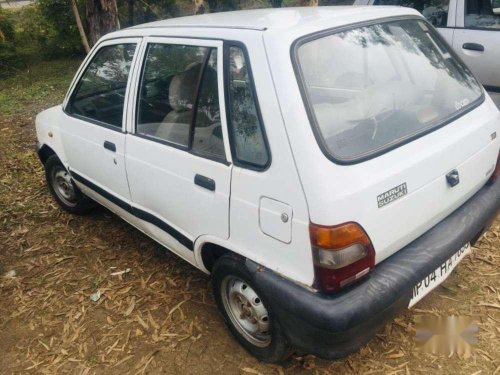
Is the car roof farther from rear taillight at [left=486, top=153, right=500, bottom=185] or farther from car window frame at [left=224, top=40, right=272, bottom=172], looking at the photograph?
rear taillight at [left=486, top=153, right=500, bottom=185]

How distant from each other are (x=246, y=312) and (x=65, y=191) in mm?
2641

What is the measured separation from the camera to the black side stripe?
8.93 ft

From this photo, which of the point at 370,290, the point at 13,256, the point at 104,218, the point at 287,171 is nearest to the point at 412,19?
the point at 287,171

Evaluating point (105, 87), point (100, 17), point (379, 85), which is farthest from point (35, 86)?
point (379, 85)

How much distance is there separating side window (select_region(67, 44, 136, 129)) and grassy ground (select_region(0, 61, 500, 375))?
1156 millimetres

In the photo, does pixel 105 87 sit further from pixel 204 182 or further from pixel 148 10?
pixel 148 10

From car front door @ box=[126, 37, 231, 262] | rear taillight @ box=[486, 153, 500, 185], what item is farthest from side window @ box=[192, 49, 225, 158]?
rear taillight @ box=[486, 153, 500, 185]

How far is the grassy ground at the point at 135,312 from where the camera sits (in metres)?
2.53

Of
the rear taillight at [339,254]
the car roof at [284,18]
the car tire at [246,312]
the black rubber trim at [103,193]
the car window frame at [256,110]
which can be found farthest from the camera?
the black rubber trim at [103,193]

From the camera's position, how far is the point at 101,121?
10.7 feet

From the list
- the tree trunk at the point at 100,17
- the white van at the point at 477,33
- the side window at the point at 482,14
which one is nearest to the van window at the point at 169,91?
the white van at the point at 477,33

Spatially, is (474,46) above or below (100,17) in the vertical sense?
below

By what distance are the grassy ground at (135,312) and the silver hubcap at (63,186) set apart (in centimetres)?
19

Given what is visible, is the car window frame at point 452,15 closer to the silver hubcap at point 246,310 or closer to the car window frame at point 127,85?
the car window frame at point 127,85
